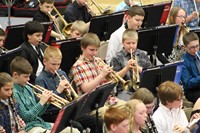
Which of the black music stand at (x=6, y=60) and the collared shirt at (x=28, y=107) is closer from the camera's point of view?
the collared shirt at (x=28, y=107)

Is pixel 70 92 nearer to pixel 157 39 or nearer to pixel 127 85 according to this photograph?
pixel 127 85

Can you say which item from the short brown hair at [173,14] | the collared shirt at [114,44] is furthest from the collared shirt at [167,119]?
the short brown hair at [173,14]

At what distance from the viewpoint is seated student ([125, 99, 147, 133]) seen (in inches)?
247

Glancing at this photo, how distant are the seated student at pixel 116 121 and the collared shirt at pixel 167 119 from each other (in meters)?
0.87

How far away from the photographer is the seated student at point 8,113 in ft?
21.0

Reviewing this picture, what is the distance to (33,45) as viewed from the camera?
8.14 m

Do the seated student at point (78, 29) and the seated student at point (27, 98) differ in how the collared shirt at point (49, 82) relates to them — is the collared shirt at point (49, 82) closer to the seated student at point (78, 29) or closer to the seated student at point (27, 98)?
the seated student at point (27, 98)

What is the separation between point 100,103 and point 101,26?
2.49 meters

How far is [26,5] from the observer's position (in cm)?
1321

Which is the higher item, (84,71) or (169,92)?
(84,71)

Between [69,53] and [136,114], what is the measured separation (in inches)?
75.6

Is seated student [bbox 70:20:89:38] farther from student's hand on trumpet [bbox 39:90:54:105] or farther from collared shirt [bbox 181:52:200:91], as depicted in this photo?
student's hand on trumpet [bbox 39:90:54:105]

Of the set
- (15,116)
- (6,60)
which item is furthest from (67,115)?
(6,60)

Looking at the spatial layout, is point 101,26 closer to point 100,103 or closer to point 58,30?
point 58,30
